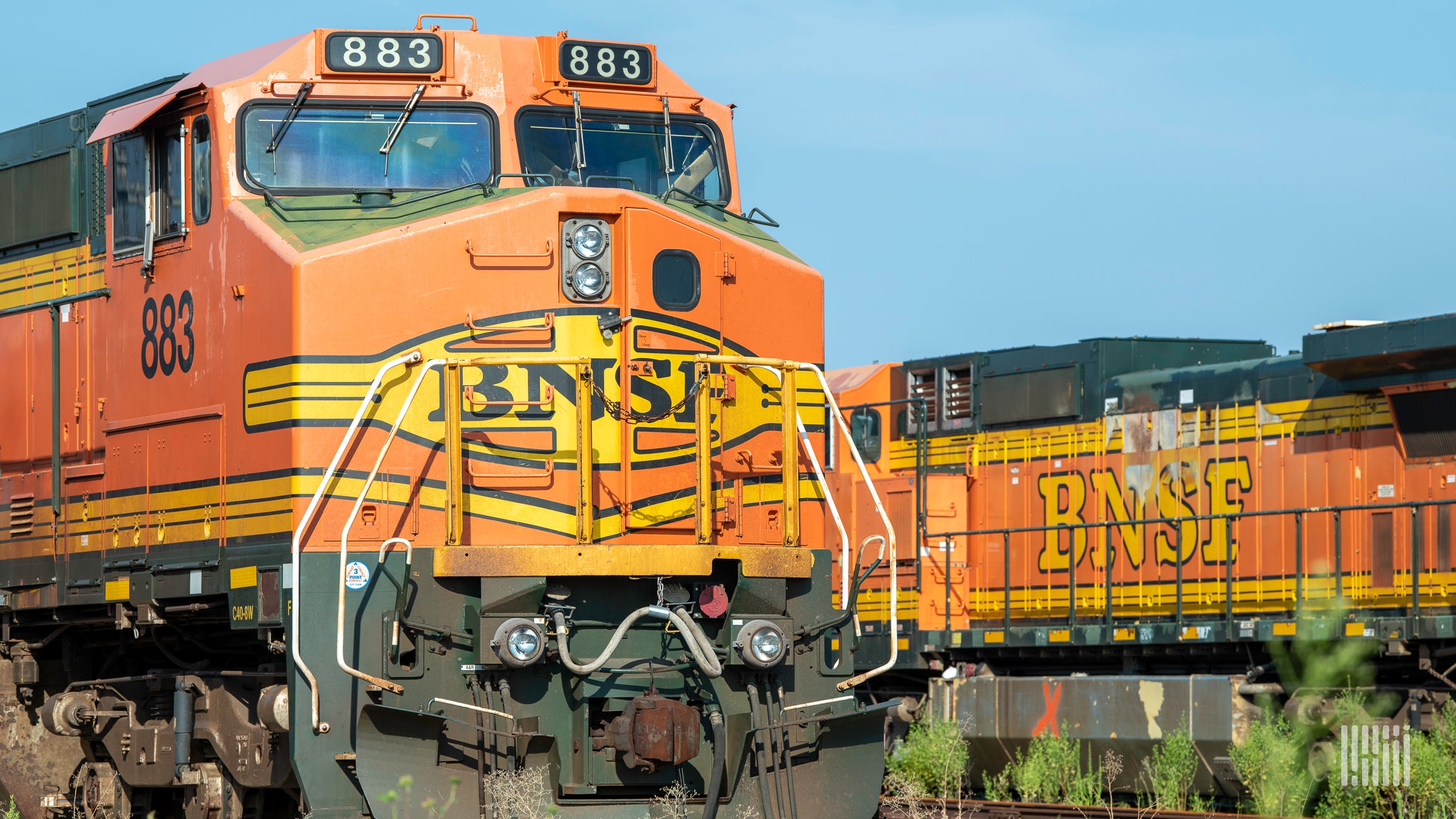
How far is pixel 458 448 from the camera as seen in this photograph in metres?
7.53

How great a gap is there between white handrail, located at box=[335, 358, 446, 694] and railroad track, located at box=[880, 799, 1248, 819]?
12.5 ft

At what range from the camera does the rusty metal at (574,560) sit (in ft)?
24.1

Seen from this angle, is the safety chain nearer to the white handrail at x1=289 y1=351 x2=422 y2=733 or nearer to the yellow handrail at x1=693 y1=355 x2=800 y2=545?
the yellow handrail at x1=693 y1=355 x2=800 y2=545

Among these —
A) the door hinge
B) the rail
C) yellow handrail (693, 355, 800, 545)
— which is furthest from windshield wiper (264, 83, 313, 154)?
the rail

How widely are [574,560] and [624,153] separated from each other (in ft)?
7.81

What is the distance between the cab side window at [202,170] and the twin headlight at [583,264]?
1769 mm

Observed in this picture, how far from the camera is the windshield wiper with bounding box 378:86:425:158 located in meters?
8.37

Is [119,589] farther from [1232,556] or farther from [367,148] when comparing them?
[1232,556]

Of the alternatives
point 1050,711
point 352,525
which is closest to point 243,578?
point 352,525

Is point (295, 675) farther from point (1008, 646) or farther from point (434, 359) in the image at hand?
point (1008, 646)

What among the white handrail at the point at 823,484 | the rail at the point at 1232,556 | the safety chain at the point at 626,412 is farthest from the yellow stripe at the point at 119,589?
the rail at the point at 1232,556

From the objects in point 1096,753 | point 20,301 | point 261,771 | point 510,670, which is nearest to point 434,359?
point 510,670

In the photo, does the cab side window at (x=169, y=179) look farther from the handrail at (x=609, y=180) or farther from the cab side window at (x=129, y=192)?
the handrail at (x=609, y=180)

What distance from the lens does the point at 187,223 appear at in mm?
8508
